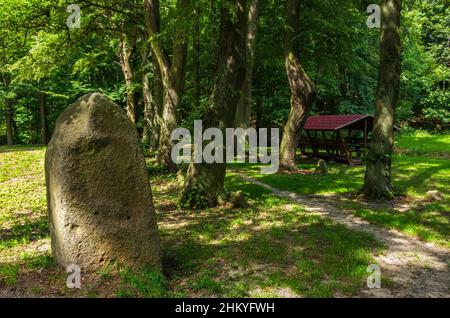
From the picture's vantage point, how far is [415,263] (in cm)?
641

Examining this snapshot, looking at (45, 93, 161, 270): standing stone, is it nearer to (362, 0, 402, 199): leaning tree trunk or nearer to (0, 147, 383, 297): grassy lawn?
(0, 147, 383, 297): grassy lawn

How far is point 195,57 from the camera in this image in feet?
75.4

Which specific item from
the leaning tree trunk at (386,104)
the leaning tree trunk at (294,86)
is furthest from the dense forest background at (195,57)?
the leaning tree trunk at (386,104)

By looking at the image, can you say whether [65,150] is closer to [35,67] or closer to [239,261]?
[239,261]

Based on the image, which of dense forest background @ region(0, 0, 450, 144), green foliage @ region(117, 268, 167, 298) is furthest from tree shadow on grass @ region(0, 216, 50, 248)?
dense forest background @ region(0, 0, 450, 144)

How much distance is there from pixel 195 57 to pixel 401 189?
1511 cm

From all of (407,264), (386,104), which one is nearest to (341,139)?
(386,104)

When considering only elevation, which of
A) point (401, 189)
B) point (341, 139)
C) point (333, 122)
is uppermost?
point (333, 122)

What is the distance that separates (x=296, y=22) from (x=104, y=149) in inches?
497

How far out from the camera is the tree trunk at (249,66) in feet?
58.3

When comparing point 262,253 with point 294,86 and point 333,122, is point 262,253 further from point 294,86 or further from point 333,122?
point 333,122

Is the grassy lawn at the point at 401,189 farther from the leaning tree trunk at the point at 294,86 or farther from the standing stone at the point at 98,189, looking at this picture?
the standing stone at the point at 98,189

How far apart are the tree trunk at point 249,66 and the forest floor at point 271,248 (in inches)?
307
